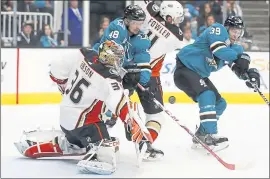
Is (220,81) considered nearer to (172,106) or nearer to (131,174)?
(172,106)

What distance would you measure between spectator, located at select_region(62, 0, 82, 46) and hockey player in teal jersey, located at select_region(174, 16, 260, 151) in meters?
2.91

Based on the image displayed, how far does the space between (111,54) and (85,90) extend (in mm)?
234

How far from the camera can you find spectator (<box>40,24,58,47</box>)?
20.8 feet

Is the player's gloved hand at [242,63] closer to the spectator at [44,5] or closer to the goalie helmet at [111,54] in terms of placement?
the goalie helmet at [111,54]

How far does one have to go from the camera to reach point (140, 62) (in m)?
3.43

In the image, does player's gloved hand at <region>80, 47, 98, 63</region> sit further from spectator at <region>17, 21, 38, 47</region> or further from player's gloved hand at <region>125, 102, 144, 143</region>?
spectator at <region>17, 21, 38, 47</region>

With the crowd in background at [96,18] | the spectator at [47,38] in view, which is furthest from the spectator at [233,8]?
the spectator at [47,38]

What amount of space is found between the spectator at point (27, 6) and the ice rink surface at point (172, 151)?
1.51 m

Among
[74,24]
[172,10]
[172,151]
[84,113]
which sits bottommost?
[172,151]

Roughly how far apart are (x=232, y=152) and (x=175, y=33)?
31.9 inches

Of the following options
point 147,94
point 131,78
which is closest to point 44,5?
point 147,94

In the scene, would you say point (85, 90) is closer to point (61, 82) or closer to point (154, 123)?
point (61, 82)

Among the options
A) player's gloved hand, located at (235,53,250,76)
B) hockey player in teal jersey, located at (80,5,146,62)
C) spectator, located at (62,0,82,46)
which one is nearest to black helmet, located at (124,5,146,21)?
hockey player in teal jersey, located at (80,5,146,62)

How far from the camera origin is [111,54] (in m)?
3.10
